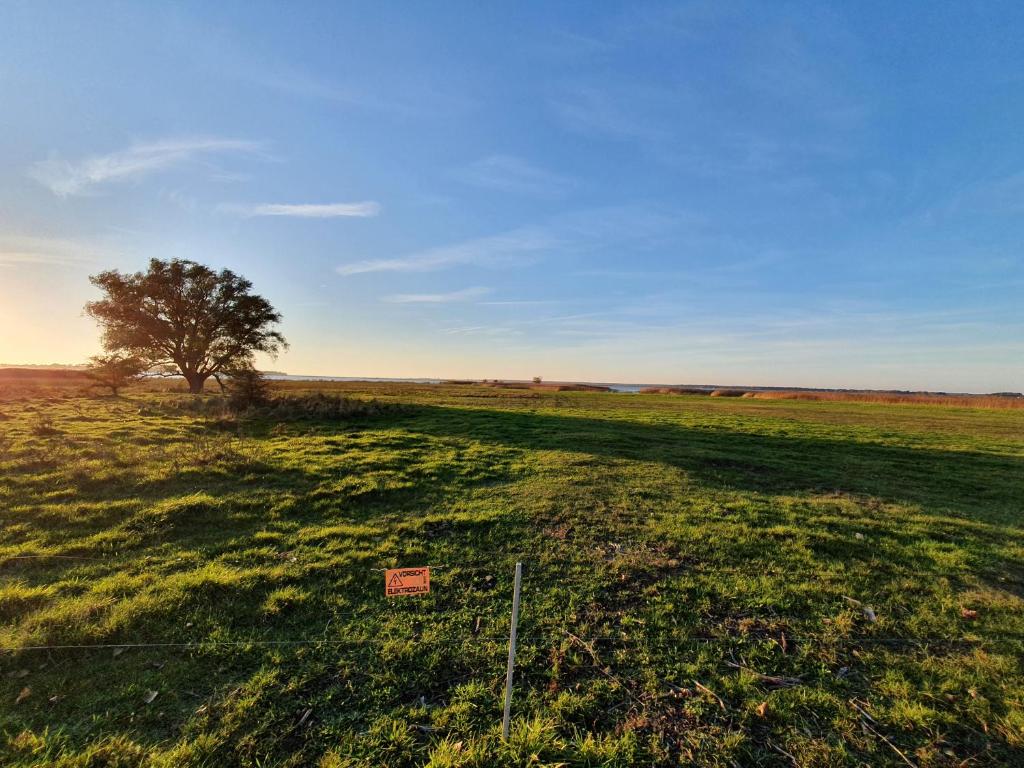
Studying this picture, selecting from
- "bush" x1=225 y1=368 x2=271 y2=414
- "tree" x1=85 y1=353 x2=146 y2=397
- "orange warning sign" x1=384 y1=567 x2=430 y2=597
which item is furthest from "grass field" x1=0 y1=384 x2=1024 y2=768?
"tree" x1=85 y1=353 x2=146 y2=397

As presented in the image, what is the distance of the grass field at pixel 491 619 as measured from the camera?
3602mm

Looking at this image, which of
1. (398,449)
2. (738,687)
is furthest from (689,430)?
(738,687)

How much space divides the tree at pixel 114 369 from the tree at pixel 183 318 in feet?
2.25

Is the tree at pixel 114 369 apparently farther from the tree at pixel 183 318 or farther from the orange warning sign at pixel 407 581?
the orange warning sign at pixel 407 581

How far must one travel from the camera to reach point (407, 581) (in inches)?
166

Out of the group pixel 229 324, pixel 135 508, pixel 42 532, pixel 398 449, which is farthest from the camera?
pixel 229 324

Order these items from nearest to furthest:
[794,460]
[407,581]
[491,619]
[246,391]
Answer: [407,581], [491,619], [794,460], [246,391]

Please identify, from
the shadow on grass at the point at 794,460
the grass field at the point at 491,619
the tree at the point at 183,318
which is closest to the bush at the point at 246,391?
the tree at the point at 183,318

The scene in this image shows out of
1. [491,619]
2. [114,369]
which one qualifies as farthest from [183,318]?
[491,619]

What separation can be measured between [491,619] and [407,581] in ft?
5.79

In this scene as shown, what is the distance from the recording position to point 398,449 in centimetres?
1577

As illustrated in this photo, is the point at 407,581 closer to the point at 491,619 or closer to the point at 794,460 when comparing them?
the point at 491,619

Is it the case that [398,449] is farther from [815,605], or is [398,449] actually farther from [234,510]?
[815,605]

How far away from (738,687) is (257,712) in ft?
15.3
